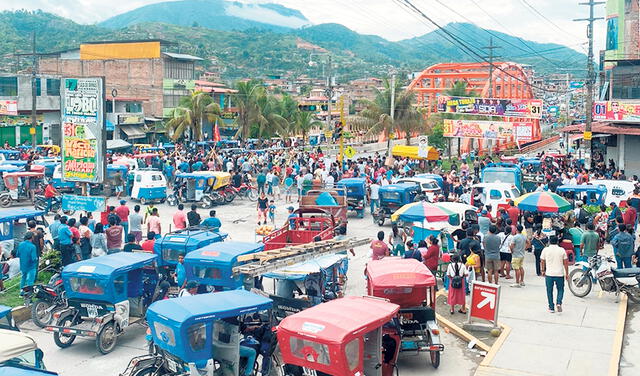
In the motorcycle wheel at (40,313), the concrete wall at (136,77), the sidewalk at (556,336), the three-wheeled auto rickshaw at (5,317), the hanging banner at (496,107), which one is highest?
the concrete wall at (136,77)

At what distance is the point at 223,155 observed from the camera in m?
47.5

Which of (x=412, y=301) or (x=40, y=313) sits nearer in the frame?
(x=412, y=301)

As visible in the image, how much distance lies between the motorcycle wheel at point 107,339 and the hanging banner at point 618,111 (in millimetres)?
33658

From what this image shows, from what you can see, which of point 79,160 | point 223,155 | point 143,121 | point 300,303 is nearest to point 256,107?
point 223,155

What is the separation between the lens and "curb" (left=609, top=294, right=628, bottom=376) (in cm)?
1219

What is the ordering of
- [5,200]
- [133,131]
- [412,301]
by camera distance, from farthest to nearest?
[133,131] → [5,200] → [412,301]

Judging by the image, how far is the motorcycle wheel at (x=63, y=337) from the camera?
13.5m

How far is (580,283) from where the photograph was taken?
55.7ft

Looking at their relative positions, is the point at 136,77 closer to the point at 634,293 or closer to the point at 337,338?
the point at 634,293

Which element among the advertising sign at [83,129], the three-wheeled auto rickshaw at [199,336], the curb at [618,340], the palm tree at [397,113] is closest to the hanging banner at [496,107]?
the palm tree at [397,113]

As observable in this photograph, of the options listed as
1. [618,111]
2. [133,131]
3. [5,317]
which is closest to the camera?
[5,317]

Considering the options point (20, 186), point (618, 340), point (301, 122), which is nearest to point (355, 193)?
point (20, 186)

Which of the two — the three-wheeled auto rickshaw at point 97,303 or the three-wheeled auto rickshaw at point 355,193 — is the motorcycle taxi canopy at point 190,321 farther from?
the three-wheeled auto rickshaw at point 355,193

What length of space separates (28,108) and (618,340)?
187 feet
